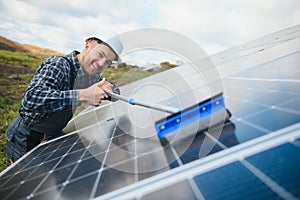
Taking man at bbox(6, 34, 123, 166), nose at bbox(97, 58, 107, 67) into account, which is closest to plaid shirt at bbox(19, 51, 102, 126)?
man at bbox(6, 34, 123, 166)

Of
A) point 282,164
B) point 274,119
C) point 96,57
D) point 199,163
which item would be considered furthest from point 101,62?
point 282,164

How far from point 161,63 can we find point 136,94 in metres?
1.06

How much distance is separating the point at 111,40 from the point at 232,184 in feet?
8.71

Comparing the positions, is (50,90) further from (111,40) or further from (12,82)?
(12,82)

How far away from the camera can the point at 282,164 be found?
3.66 feet

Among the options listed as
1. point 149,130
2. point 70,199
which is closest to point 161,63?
point 149,130

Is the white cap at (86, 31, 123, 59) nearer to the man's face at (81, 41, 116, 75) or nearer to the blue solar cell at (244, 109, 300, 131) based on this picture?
the man's face at (81, 41, 116, 75)

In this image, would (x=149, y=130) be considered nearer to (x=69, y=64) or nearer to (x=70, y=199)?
(x=70, y=199)

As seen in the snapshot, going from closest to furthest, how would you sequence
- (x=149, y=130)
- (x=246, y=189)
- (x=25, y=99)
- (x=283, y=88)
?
(x=246, y=189) → (x=283, y=88) → (x=149, y=130) → (x=25, y=99)

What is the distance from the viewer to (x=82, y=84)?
390 cm

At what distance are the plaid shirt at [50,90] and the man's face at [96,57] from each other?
6.8 inches

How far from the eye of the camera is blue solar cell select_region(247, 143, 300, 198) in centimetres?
98

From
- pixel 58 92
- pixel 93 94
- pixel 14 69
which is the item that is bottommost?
pixel 93 94

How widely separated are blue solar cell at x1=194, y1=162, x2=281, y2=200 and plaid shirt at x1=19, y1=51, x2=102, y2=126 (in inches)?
93.0
